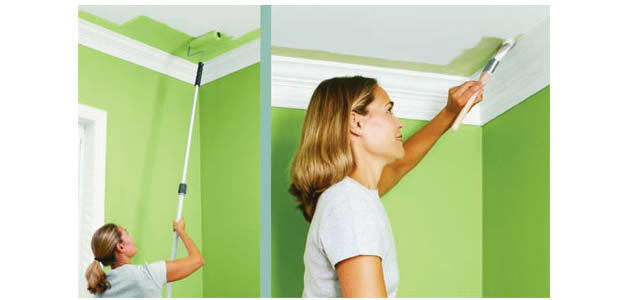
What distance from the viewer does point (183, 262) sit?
1005 millimetres

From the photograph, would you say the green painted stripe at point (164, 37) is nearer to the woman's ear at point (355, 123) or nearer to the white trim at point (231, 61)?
the white trim at point (231, 61)

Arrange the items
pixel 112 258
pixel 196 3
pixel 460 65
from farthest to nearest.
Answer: pixel 460 65, pixel 196 3, pixel 112 258

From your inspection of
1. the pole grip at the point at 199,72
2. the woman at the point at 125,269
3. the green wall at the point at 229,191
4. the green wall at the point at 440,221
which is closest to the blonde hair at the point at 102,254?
the woman at the point at 125,269

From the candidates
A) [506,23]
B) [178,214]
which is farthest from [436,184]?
[178,214]

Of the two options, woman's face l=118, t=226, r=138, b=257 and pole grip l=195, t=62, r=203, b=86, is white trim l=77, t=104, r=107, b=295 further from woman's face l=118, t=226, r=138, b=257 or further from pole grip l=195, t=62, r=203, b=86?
pole grip l=195, t=62, r=203, b=86

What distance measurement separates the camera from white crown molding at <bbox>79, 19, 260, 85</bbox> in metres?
1.03

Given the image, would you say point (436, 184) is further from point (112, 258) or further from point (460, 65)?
point (112, 258)

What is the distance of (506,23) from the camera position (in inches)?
49.7

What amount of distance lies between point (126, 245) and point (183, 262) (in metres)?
0.09

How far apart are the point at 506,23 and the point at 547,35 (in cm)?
8

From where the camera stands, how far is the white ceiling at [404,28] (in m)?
1.21

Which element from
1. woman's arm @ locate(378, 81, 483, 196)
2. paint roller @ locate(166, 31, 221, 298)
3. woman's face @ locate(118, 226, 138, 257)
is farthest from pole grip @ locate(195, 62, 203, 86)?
woman's arm @ locate(378, 81, 483, 196)
